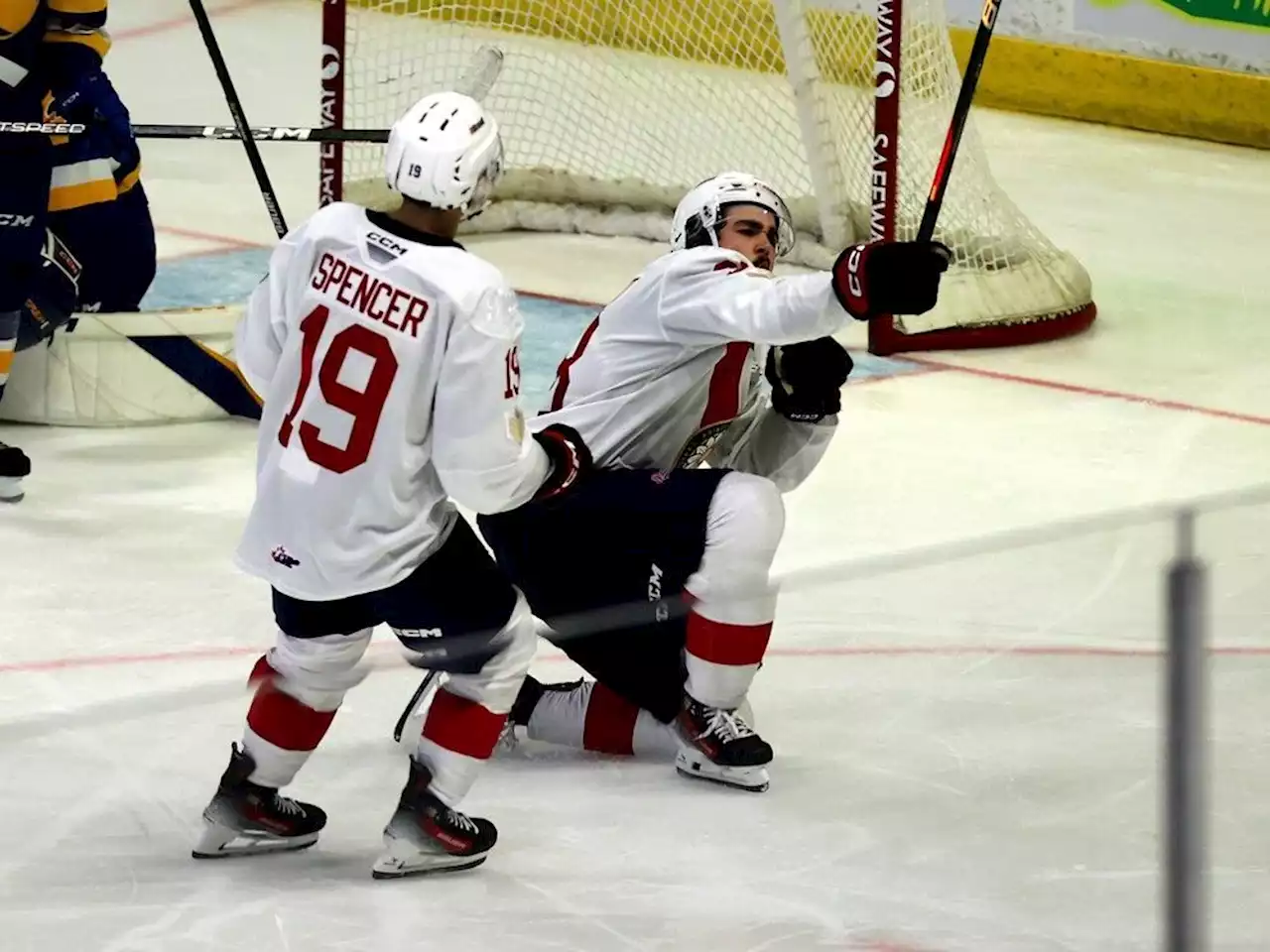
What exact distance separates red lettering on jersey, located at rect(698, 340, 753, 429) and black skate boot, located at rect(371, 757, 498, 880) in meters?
0.66

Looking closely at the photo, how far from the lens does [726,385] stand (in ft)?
10.0

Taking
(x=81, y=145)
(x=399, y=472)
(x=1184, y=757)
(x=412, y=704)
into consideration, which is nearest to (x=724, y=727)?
(x=412, y=704)

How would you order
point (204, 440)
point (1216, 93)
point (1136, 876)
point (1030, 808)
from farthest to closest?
point (1216, 93)
point (204, 440)
point (1030, 808)
point (1136, 876)

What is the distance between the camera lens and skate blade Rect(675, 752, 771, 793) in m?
2.96

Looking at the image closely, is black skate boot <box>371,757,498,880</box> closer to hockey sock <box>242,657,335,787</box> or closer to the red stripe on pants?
hockey sock <box>242,657,335,787</box>

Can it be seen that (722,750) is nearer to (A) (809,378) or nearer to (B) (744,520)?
(B) (744,520)

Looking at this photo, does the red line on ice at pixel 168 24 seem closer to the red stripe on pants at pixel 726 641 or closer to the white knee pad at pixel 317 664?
the red stripe on pants at pixel 726 641

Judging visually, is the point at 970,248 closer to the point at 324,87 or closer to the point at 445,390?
the point at 324,87

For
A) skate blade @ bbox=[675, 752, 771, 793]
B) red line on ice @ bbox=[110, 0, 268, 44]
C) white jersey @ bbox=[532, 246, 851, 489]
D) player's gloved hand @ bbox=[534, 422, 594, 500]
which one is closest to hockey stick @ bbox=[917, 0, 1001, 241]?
white jersey @ bbox=[532, 246, 851, 489]

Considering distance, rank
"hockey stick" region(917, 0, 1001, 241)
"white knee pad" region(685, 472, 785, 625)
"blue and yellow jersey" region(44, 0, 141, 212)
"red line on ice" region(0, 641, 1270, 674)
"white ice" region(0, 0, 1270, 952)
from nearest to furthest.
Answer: "white ice" region(0, 0, 1270, 952) < "white knee pad" region(685, 472, 785, 625) < "red line on ice" region(0, 641, 1270, 674) < "hockey stick" region(917, 0, 1001, 241) < "blue and yellow jersey" region(44, 0, 141, 212)

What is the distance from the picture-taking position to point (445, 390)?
2.46 metres

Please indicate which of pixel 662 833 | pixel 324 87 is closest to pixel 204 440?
pixel 324 87

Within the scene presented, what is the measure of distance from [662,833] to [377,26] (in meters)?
3.73

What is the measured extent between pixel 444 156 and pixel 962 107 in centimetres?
183
